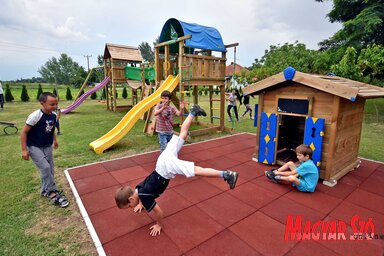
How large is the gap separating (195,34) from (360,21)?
42.3ft

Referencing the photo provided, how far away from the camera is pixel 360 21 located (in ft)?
46.3

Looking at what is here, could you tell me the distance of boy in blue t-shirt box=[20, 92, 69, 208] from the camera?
334 centimetres

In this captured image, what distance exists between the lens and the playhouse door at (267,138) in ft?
16.8

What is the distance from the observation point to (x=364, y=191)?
4.09 m

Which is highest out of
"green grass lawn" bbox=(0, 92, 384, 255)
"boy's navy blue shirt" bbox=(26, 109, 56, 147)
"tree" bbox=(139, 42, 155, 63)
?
"tree" bbox=(139, 42, 155, 63)

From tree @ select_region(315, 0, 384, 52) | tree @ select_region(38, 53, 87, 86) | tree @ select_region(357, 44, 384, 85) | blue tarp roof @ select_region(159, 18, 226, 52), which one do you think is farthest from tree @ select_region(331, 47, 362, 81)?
tree @ select_region(38, 53, 87, 86)

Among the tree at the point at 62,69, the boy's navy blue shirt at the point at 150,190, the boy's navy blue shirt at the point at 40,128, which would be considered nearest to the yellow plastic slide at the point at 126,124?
the boy's navy blue shirt at the point at 40,128

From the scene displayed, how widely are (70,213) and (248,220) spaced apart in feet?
8.88

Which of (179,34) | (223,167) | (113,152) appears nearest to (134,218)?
(223,167)

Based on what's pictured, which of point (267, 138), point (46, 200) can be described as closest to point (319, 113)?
A: point (267, 138)

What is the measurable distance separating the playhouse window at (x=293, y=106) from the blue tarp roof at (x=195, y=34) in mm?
3861

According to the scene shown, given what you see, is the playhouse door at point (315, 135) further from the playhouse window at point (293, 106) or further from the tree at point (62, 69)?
the tree at point (62, 69)

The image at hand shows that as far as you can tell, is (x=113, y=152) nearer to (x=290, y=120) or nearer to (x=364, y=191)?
(x=290, y=120)

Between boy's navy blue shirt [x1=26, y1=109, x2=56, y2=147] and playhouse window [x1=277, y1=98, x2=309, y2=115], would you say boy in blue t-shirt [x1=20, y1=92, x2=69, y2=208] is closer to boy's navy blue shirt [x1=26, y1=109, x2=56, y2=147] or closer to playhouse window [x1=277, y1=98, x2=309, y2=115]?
boy's navy blue shirt [x1=26, y1=109, x2=56, y2=147]
